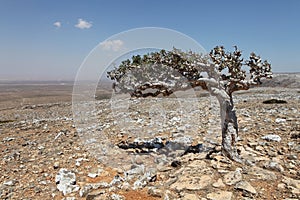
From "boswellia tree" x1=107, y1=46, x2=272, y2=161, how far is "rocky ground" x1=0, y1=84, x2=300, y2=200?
1.17 meters

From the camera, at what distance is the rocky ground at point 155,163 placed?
597 centimetres

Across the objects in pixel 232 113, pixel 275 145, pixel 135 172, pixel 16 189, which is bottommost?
pixel 16 189

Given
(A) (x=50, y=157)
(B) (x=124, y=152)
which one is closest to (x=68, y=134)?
(A) (x=50, y=157)

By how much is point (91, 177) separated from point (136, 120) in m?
7.30

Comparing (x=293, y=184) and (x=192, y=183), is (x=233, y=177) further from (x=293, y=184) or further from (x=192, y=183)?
(x=293, y=184)

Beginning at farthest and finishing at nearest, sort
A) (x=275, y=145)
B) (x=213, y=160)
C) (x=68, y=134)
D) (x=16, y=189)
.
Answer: (x=68, y=134) → (x=275, y=145) → (x=213, y=160) → (x=16, y=189)

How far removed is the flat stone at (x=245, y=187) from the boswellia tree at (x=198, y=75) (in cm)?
135

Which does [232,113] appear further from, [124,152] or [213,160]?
[124,152]

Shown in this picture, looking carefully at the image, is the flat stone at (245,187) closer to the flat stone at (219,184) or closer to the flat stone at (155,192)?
the flat stone at (219,184)

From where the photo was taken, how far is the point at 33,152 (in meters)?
9.95

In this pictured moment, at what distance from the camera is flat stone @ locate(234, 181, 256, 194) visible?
5.68 metres

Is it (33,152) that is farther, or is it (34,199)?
(33,152)

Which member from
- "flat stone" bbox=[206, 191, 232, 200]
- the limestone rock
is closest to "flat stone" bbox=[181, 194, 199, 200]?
"flat stone" bbox=[206, 191, 232, 200]

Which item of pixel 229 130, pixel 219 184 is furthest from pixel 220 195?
pixel 229 130
